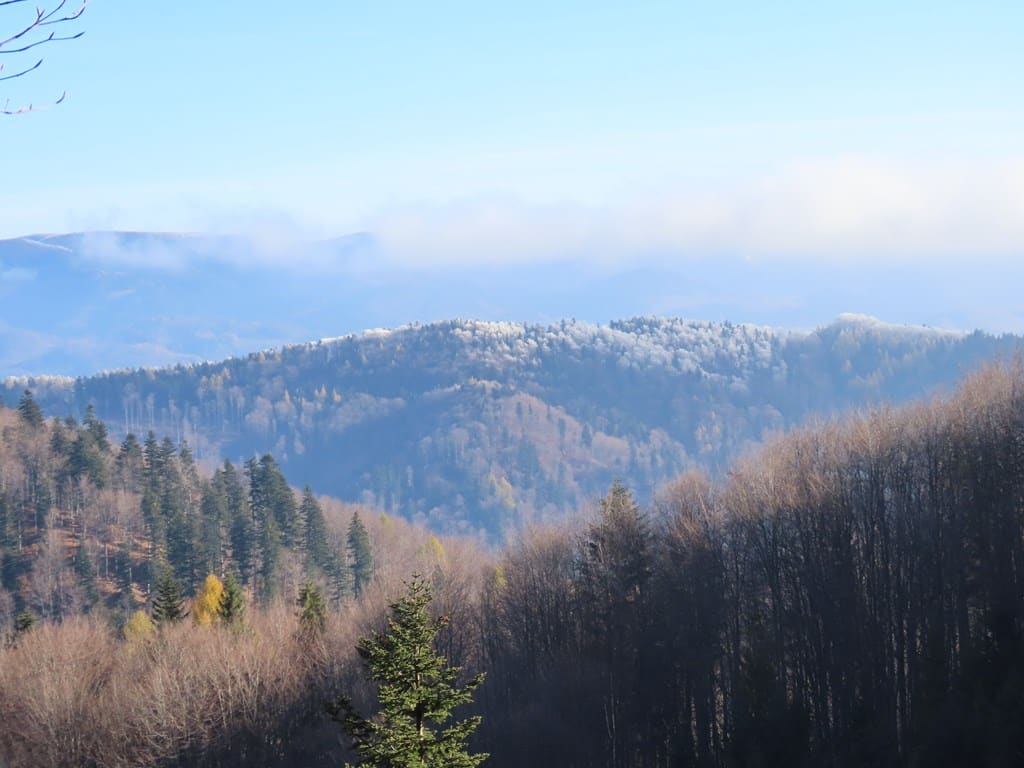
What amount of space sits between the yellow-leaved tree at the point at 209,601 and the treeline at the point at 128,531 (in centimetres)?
496

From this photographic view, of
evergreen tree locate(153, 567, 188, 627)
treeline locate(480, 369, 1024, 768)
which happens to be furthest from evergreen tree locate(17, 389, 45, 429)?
treeline locate(480, 369, 1024, 768)

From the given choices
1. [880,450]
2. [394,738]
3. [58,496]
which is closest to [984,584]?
[880,450]

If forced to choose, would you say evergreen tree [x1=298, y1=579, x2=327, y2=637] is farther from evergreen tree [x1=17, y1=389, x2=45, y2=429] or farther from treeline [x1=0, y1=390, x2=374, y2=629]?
evergreen tree [x1=17, y1=389, x2=45, y2=429]

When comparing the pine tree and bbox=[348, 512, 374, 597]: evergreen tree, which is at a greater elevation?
the pine tree

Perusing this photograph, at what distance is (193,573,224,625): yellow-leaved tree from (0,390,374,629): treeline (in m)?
4.96

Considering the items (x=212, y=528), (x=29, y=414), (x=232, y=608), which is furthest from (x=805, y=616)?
(x=29, y=414)

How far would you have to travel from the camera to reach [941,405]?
50.8m

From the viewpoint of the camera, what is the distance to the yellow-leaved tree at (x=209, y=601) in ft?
212

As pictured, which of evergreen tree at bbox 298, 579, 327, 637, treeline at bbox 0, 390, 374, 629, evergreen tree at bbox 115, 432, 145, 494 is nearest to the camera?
evergreen tree at bbox 298, 579, 327, 637

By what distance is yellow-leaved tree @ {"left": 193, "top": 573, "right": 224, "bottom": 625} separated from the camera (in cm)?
6476

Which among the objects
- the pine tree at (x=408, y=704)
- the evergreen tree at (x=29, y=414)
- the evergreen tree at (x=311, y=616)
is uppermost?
the evergreen tree at (x=29, y=414)

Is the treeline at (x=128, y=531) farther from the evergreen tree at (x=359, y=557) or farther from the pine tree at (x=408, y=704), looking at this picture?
the pine tree at (x=408, y=704)

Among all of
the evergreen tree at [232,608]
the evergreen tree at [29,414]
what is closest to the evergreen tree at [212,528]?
the evergreen tree at [29,414]

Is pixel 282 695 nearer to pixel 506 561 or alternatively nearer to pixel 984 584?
pixel 506 561
